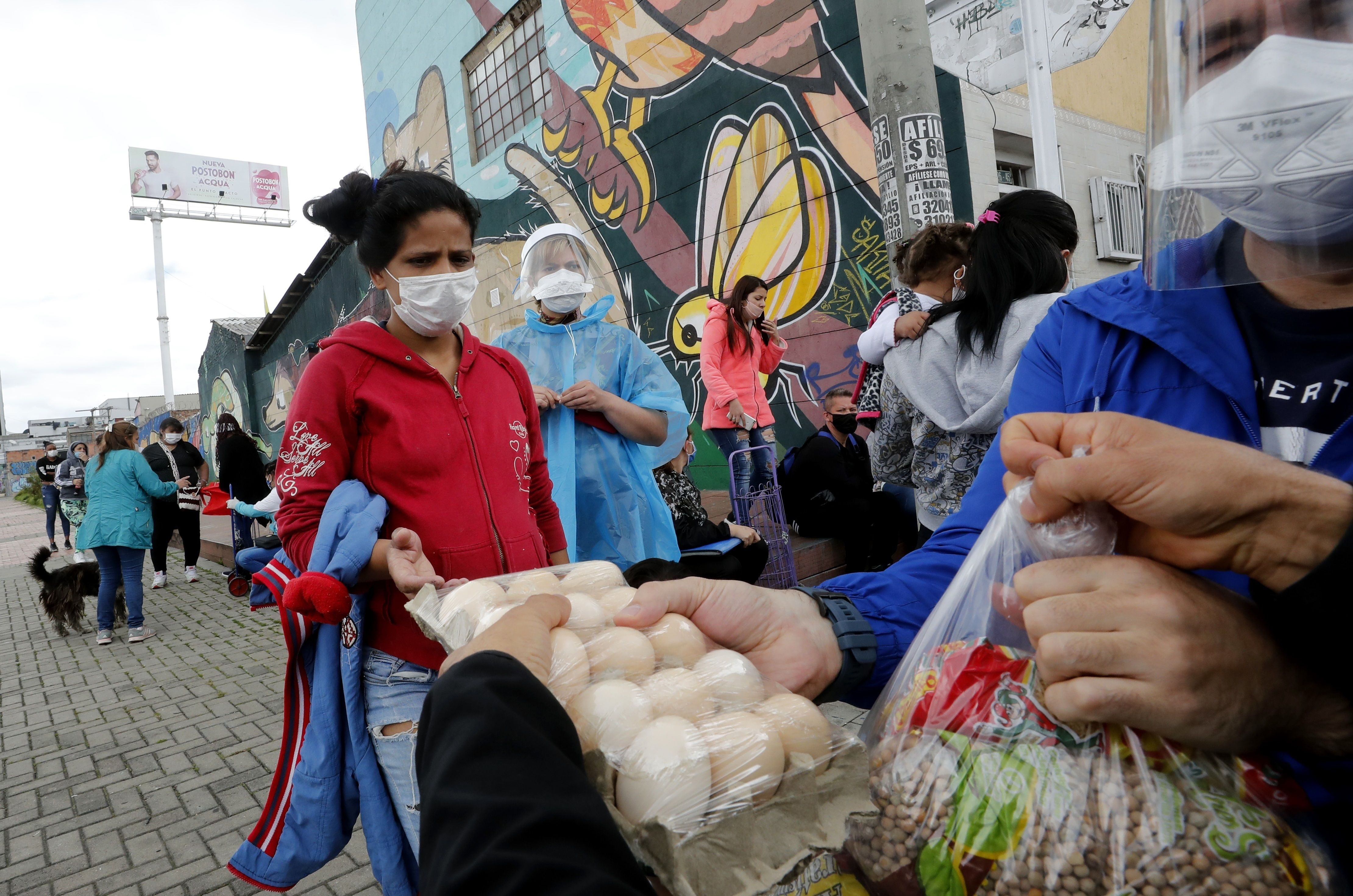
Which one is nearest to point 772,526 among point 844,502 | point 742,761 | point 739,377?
point 844,502

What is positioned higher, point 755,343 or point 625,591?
point 755,343

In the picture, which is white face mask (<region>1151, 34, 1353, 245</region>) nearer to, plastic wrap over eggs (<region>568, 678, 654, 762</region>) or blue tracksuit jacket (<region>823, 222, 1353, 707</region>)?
blue tracksuit jacket (<region>823, 222, 1353, 707</region>)

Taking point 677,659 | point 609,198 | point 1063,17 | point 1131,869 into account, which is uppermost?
point 609,198

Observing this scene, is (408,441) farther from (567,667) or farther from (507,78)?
(507,78)

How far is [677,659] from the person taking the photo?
1.02m

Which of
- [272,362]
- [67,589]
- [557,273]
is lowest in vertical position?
[67,589]

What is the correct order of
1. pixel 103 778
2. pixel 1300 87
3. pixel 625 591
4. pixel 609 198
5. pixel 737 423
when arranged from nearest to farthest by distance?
1. pixel 1300 87
2. pixel 625 591
3. pixel 103 778
4. pixel 737 423
5. pixel 609 198

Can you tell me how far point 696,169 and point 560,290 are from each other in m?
6.22

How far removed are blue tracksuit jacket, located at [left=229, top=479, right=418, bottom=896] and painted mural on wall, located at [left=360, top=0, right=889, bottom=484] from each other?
2.89 m

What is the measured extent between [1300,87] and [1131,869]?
30.7 inches

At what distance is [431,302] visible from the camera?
207 cm

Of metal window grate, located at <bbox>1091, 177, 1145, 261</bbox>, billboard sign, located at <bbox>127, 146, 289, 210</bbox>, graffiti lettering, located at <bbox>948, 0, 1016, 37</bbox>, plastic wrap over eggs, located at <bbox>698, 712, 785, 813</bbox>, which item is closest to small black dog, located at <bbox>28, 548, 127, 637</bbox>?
plastic wrap over eggs, located at <bbox>698, 712, 785, 813</bbox>

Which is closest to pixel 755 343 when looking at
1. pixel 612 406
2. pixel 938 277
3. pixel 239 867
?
pixel 938 277

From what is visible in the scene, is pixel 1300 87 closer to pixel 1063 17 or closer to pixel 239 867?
pixel 239 867
